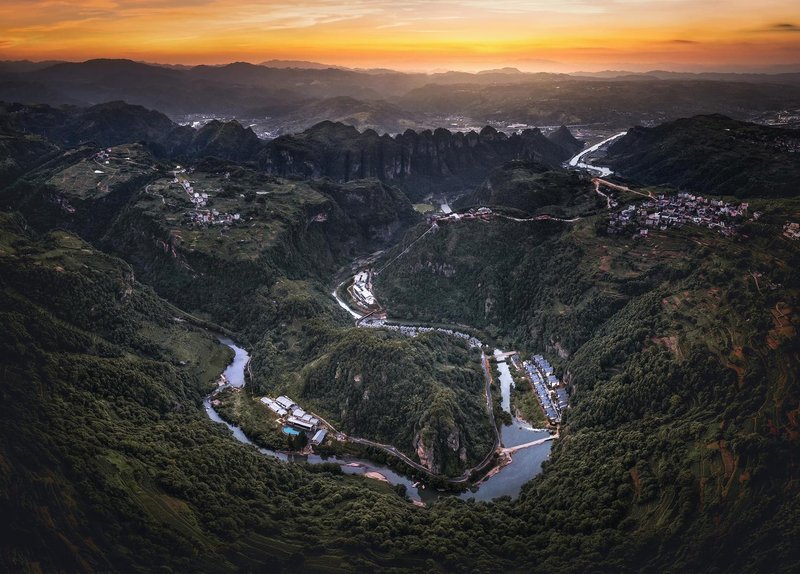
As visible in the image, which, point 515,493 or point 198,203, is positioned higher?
point 198,203

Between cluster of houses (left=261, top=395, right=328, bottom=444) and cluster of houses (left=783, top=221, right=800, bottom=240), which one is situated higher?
cluster of houses (left=783, top=221, right=800, bottom=240)

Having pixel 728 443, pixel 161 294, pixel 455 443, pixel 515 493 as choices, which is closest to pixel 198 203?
pixel 161 294

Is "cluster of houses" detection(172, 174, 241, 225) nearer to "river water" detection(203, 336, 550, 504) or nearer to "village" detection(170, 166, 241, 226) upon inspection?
"village" detection(170, 166, 241, 226)

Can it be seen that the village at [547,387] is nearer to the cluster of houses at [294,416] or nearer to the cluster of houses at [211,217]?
the cluster of houses at [294,416]

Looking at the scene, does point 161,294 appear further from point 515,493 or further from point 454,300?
point 515,493

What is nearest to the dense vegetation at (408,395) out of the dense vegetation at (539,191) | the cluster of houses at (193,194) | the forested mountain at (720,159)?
the dense vegetation at (539,191)

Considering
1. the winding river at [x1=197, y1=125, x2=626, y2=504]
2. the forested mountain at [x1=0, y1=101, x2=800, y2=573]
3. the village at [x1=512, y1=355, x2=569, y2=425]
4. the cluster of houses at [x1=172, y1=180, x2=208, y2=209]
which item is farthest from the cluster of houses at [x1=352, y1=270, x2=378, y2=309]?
the cluster of houses at [x1=172, y1=180, x2=208, y2=209]

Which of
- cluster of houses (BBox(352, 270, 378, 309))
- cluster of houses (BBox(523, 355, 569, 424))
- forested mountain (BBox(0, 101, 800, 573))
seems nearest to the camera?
forested mountain (BBox(0, 101, 800, 573))
